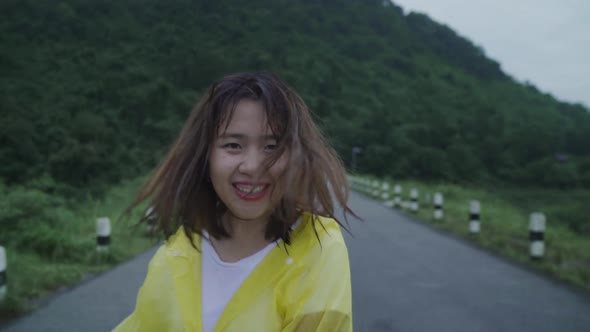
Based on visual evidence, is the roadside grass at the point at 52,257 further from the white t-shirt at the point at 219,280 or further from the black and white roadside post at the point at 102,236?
the white t-shirt at the point at 219,280

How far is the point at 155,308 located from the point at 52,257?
6467mm

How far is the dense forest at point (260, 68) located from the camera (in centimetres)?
3241

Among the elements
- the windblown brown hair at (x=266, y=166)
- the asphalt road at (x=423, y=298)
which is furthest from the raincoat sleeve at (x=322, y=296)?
the asphalt road at (x=423, y=298)

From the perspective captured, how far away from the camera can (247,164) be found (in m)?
1.57

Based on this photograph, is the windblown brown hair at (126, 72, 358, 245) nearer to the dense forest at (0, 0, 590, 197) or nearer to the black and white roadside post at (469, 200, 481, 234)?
the black and white roadside post at (469, 200, 481, 234)

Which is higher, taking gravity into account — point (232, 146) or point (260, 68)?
point (260, 68)

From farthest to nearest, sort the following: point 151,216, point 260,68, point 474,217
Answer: point 260,68, point 474,217, point 151,216

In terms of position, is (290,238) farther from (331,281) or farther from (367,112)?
(367,112)

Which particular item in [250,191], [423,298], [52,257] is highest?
[250,191]

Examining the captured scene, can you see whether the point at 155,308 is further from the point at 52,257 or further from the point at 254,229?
the point at 52,257

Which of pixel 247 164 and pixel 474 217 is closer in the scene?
pixel 247 164

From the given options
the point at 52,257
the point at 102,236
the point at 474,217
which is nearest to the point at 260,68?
the point at 474,217

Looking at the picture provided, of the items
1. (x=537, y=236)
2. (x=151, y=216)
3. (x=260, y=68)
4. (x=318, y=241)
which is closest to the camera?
(x=318, y=241)

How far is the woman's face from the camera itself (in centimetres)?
158
